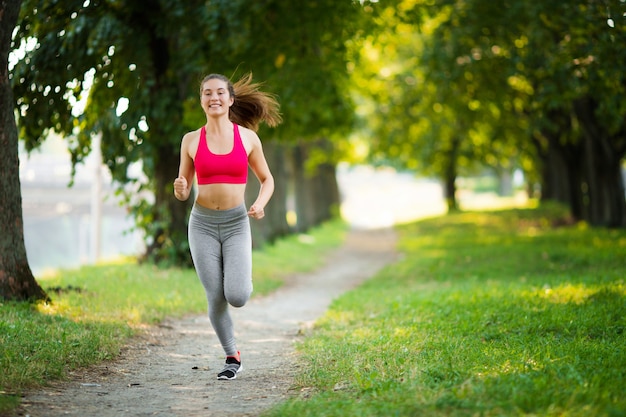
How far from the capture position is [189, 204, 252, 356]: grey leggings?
6.20 metres

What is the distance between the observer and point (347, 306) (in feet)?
35.5

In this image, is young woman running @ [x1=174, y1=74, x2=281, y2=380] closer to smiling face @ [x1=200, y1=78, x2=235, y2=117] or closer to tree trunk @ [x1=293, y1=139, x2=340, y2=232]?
smiling face @ [x1=200, y1=78, x2=235, y2=117]

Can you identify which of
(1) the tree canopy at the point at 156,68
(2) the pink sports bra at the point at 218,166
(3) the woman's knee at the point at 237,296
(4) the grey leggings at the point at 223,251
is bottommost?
(3) the woman's knee at the point at 237,296

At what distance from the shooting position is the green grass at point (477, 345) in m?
5.05

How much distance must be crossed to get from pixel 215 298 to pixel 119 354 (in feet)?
5.90

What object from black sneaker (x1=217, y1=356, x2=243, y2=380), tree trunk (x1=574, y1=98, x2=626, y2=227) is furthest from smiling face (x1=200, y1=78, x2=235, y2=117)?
tree trunk (x1=574, y1=98, x2=626, y2=227)

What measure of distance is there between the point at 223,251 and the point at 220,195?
46cm

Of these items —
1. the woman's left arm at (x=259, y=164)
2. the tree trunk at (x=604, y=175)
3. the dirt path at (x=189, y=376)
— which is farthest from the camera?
the tree trunk at (x=604, y=175)

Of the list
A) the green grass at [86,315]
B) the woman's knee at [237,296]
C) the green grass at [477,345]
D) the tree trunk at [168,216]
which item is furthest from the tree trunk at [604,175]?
the woman's knee at [237,296]

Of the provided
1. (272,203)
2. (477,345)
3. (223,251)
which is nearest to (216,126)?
(223,251)

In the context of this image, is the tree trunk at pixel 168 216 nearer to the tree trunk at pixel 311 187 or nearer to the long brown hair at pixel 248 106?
the long brown hair at pixel 248 106

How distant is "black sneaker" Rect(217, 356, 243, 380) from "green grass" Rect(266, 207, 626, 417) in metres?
0.59

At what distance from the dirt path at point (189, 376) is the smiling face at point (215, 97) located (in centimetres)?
228

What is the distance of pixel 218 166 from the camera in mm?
6164
